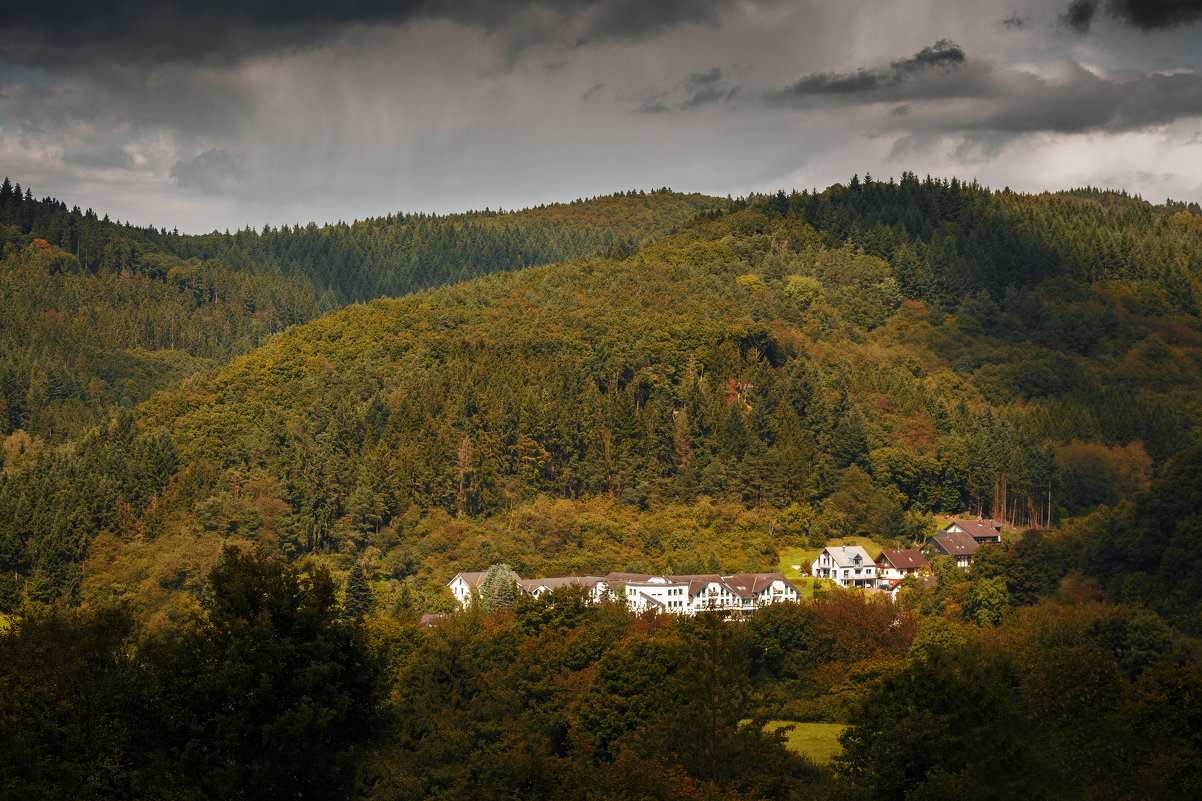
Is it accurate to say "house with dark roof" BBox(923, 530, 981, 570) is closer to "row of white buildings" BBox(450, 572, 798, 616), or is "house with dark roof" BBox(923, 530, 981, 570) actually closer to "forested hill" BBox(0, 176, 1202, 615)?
"forested hill" BBox(0, 176, 1202, 615)

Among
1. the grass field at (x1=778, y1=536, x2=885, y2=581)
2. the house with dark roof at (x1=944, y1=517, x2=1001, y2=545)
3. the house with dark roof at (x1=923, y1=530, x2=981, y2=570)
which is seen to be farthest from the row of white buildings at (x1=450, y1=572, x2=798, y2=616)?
the house with dark roof at (x1=944, y1=517, x2=1001, y2=545)

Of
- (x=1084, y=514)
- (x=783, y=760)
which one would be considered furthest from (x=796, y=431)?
(x=783, y=760)

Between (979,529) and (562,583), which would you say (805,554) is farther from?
(562,583)

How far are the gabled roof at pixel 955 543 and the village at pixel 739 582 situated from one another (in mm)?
98

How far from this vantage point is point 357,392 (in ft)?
462

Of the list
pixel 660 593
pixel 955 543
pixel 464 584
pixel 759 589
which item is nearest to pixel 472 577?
pixel 464 584

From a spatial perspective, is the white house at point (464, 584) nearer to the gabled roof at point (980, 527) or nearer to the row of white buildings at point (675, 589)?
the row of white buildings at point (675, 589)

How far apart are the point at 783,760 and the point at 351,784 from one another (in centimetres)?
2217

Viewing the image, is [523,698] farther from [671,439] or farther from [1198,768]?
[671,439]

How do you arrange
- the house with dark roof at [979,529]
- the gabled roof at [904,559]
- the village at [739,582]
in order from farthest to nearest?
1. the house with dark roof at [979,529]
2. the gabled roof at [904,559]
3. the village at [739,582]

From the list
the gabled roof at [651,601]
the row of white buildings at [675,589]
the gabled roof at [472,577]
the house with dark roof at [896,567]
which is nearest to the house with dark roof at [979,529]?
the house with dark roof at [896,567]

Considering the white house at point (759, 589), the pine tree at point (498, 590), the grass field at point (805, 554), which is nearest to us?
the pine tree at point (498, 590)

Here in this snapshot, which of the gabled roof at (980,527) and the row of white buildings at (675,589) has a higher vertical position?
the gabled roof at (980,527)

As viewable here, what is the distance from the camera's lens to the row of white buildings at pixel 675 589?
103 m
